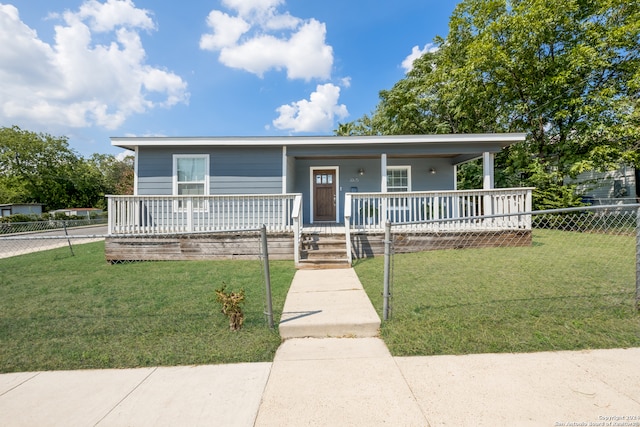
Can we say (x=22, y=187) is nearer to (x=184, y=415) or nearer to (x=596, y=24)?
(x=184, y=415)

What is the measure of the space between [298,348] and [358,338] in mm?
659

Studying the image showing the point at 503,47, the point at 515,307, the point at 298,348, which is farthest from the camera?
the point at 503,47

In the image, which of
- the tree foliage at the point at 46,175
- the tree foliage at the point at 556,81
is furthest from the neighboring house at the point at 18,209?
the tree foliage at the point at 556,81

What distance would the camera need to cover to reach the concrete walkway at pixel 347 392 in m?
1.76

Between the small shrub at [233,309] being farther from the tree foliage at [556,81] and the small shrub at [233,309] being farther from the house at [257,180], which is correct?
the tree foliage at [556,81]

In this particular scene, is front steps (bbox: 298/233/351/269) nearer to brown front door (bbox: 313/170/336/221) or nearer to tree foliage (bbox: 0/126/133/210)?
brown front door (bbox: 313/170/336/221)

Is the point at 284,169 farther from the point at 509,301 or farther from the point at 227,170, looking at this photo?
the point at 509,301

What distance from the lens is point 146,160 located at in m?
7.63

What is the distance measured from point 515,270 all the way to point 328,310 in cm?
369

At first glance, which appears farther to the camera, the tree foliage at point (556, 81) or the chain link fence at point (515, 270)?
the tree foliage at point (556, 81)

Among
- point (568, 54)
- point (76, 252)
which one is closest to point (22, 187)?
point (76, 252)

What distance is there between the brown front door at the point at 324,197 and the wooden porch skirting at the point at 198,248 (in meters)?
3.06

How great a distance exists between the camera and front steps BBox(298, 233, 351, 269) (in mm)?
5574

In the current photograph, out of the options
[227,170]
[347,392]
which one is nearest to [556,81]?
[227,170]
